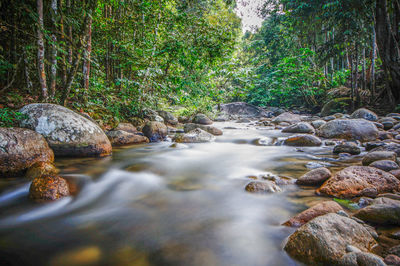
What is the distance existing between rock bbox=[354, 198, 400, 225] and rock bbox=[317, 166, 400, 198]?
1.62 ft

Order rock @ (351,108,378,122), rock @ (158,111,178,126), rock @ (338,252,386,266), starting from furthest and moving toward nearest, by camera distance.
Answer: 1. rock @ (158,111,178,126)
2. rock @ (351,108,378,122)
3. rock @ (338,252,386,266)

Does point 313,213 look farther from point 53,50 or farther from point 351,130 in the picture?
point 53,50

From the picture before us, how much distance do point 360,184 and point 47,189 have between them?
11.8 feet

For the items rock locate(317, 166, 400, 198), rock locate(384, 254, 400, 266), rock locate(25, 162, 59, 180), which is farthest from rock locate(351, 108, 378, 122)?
rock locate(25, 162, 59, 180)

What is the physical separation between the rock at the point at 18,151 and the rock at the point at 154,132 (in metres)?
3.53

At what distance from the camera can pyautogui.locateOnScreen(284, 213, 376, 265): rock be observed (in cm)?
131

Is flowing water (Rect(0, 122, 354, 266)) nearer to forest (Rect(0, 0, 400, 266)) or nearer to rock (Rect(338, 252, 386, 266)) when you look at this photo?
forest (Rect(0, 0, 400, 266))

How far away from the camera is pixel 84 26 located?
5.11m

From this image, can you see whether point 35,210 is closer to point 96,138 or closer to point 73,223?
point 73,223

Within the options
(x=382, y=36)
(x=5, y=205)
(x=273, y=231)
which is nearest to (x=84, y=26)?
(x=5, y=205)

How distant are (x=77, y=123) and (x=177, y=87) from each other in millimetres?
3957

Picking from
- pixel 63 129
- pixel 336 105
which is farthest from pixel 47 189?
pixel 336 105

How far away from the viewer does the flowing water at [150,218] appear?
152cm

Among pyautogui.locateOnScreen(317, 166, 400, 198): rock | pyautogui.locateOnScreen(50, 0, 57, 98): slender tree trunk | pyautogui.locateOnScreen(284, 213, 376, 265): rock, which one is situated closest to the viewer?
pyautogui.locateOnScreen(284, 213, 376, 265): rock
